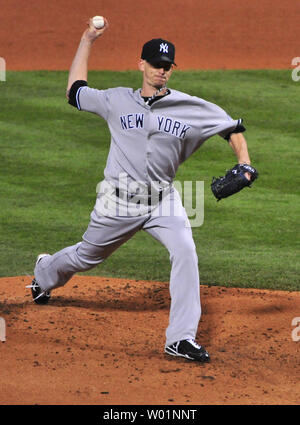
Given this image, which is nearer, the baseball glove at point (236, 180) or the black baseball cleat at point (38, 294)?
the baseball glove at point (236, 180)

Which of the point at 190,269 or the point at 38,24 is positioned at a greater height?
the point at 38,24

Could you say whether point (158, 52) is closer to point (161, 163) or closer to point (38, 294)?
point (161, 163)

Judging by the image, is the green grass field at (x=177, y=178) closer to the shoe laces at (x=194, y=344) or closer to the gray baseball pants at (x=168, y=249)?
the gray baseball pants at (x=168, y=249)

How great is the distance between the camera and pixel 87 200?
9008 millimetres

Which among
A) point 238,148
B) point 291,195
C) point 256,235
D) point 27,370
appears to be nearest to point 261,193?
point 291,195

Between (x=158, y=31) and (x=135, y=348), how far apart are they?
11.5m

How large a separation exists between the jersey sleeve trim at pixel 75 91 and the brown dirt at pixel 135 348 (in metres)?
1.42

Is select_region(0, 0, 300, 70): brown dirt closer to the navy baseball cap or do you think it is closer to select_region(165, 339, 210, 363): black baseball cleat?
the navy baseball cap

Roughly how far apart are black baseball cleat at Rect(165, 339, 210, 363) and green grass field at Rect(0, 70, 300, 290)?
1.79 meters

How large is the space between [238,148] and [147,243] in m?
3.11

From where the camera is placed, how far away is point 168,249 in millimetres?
4953

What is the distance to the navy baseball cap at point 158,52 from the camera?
4.89 metres

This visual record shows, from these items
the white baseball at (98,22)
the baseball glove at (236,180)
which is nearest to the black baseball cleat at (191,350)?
the baseball glove at (236,180)

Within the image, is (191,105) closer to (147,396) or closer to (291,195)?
(147,396)
